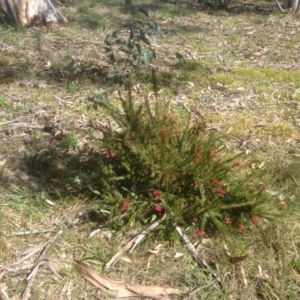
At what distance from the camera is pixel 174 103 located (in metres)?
5.10

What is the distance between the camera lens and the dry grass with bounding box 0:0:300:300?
2988 mm

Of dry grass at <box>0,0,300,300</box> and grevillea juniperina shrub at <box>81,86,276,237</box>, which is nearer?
dry grass at <box>0,0,300,300</box>

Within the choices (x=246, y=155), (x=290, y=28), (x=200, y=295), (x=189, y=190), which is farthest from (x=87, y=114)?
(x=290, y=28)

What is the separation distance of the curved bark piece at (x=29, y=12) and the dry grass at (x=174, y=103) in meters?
0.30

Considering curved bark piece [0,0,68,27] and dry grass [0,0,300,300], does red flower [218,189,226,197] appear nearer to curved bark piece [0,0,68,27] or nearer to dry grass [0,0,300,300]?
dry grass [0,0,300,300]

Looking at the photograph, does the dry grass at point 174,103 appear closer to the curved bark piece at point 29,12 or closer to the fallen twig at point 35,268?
the fallen twig at point 35,268

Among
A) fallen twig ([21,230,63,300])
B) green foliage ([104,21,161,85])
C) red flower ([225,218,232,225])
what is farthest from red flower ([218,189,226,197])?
green foliage ([104,21,161,85])

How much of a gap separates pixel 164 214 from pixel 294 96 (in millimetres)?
2616

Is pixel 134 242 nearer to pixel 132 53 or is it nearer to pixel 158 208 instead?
pixel 158 208

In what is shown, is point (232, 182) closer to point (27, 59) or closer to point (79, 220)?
Answer: point (79, 220)

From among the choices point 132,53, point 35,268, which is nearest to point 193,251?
point 35,268

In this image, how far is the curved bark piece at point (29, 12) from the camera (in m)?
7.56

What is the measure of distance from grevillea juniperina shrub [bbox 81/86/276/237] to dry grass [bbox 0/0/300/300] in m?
0.14

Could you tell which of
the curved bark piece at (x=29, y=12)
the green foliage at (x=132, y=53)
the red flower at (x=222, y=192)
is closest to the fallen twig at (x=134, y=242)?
the red flower at (x=222, y=192)
